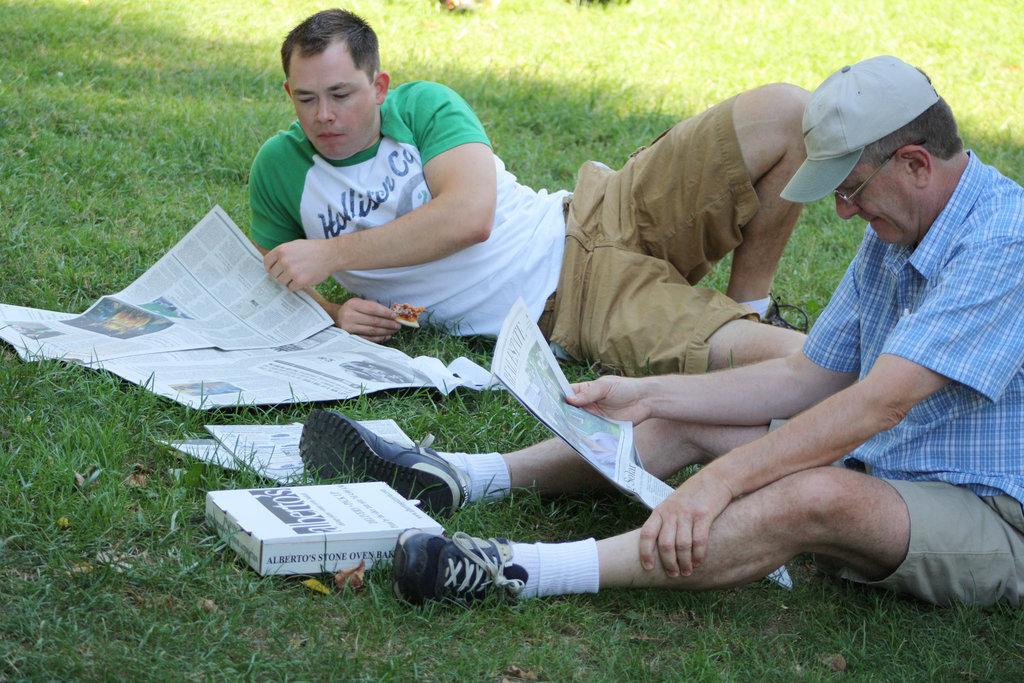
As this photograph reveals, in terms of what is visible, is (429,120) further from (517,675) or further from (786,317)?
(517,675)

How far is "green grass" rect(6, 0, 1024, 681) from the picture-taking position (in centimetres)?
188

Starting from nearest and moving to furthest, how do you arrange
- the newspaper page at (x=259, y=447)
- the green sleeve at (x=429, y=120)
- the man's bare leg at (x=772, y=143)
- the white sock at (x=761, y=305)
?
1. the newspaper page at (x=259, y=447)
2. the man's bare leg at (x=772, y=143)
3. the green sleeve at (x=429, y=120)
4. the white sock at (x=761, y=305)

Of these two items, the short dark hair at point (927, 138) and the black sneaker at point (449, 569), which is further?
the short dark hair at point (927, 138)

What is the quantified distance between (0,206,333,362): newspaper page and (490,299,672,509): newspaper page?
122 cm

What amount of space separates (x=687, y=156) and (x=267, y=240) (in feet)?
4.84

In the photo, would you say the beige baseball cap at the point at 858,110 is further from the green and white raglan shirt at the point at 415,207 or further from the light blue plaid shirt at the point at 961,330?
the green and white raglan shirt at the point at 415,207

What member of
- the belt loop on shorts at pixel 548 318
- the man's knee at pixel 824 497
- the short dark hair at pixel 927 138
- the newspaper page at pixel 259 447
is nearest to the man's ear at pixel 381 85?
the belt loop on shorts at pixel 548 318

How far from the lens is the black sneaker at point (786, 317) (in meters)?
3.60

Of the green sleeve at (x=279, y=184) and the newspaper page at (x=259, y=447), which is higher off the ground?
the green sleeve at (x=279, y=184)

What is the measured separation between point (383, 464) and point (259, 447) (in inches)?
15.4

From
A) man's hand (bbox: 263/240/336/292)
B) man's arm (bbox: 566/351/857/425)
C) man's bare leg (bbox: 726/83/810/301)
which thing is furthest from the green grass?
man's bare leg (bbox: 726/83/810/301)

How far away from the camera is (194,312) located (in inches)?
131

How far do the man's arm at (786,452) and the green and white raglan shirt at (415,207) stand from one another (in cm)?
151

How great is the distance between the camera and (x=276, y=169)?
349 centimetres
